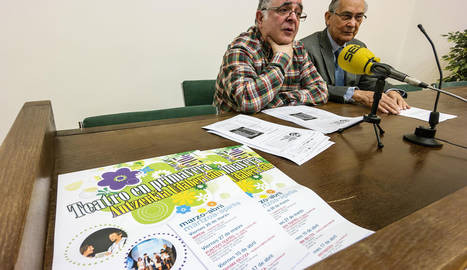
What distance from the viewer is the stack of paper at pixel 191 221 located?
0.34 m

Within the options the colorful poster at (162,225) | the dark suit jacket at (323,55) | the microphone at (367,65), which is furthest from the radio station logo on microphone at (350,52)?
the dark suit jacket at (323,55)

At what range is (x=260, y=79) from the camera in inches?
44.1

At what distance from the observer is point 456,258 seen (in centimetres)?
26

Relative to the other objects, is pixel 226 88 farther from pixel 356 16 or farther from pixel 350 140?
pixel 356 16

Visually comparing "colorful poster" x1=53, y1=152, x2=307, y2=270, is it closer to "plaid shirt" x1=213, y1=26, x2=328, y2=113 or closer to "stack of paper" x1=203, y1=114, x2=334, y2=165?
"stack of paper" x1=203, y1=114, x2=334, y2=165

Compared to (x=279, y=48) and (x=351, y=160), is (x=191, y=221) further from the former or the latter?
(x=279, y=48)

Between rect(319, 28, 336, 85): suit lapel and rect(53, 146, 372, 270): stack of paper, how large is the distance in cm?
130

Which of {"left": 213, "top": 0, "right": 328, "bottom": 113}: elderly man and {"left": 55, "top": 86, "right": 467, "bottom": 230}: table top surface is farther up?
{"left": 213, "top": 0, "right": 328, "bottom": 113}: elderly man

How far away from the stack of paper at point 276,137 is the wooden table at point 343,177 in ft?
0.09

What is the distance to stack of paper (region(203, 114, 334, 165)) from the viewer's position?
69cm

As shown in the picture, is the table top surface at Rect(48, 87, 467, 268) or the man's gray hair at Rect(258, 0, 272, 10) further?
the man's gray hair at Rect(258, 0, 272, 10)

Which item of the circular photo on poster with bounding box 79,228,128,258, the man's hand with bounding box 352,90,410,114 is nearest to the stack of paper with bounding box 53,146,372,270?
the circular photo on poster with bounding box 79,228,128,258

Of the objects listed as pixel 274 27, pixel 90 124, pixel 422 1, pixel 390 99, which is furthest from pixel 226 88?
pixel 422 1

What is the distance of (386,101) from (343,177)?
75cm
